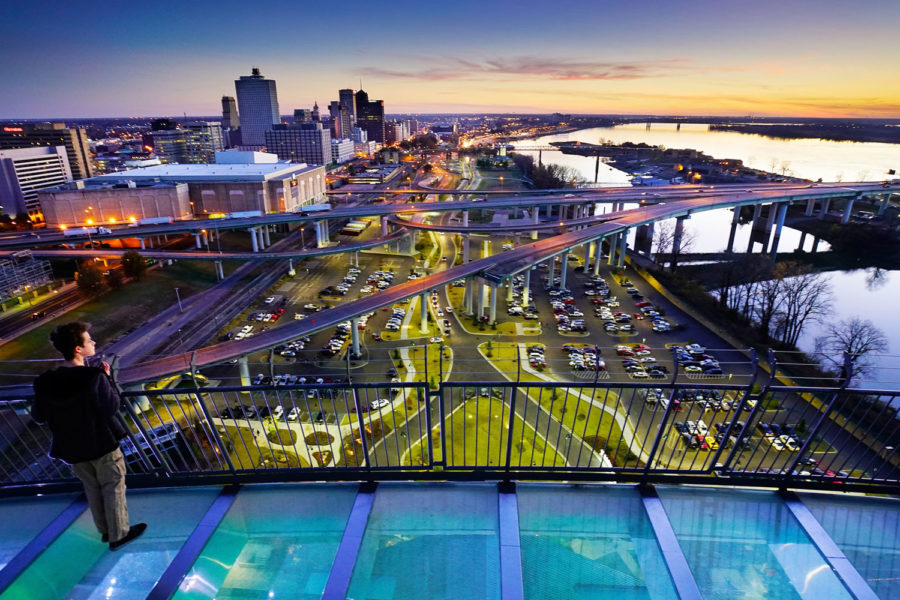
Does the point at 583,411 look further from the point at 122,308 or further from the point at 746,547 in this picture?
the point at 122,308

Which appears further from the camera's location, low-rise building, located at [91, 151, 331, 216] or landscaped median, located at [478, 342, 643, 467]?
low-rise building, located at [91, 151, 331, 216]

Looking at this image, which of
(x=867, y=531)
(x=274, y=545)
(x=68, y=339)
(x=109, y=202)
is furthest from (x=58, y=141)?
(x=867, y=531)

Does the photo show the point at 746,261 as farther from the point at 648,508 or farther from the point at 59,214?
the point at 59,214

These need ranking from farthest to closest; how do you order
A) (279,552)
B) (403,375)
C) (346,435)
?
(403,375), (346,435), (279,552)

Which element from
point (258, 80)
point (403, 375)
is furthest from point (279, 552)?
point (258, 80)

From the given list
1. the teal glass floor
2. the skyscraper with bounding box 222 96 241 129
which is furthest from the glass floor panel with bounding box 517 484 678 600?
the skyscraper with bounding box 222 96 241 129

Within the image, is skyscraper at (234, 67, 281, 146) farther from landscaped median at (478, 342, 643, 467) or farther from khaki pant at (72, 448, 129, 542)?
khaki pant at (72, 448, 129, 542)
